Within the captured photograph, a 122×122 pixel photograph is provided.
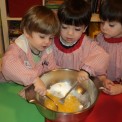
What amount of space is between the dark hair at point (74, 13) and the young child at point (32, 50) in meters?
0.07

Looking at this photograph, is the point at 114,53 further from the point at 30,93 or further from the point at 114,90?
the point at 30,93

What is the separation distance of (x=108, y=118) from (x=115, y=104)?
8cm

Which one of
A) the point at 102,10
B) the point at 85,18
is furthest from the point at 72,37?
the point at 102,10

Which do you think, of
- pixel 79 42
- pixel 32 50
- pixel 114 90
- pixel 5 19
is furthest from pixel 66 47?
pixel 5 19

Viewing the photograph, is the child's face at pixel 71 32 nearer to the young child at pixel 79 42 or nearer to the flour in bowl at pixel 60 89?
the young child at pixel 79 42

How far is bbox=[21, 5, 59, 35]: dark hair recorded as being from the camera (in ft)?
2.74

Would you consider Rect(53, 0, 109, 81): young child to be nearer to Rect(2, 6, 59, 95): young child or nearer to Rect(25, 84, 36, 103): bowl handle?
Rect(2, 6, 59, 95): young child

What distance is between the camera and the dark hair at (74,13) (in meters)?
0.91

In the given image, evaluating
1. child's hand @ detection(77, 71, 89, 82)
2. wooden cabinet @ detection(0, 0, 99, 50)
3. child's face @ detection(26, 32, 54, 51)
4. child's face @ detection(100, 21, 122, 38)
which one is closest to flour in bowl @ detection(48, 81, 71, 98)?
child's hand @ detection(77, 71, 89, 82)

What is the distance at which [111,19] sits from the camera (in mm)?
990

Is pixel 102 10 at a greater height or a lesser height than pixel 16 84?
greater

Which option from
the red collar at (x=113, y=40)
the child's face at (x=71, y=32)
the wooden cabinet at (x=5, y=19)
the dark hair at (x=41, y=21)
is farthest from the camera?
the wooden cabinet at (x=5, y=19)

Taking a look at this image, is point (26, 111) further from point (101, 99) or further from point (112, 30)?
point (112, 30)

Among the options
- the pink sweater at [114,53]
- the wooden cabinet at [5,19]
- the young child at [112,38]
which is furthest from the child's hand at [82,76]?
the wooden cabinet at [5,19]
